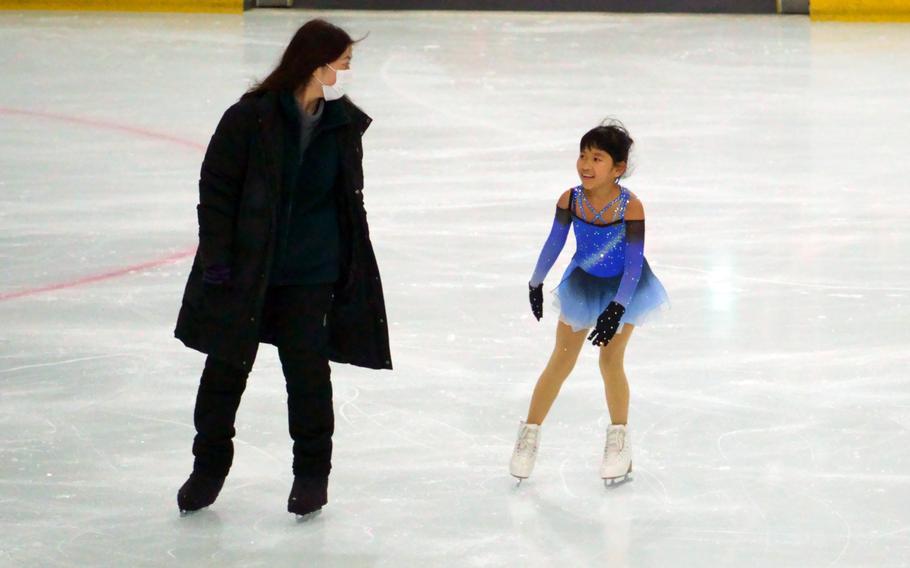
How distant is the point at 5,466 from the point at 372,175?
14.9ft

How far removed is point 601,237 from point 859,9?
13.5 meters

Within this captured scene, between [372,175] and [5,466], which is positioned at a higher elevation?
[5,466]

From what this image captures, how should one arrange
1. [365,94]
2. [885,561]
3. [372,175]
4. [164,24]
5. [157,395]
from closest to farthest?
1. [885,561]
2. [157,395]
3. [372,175]
4. [365,94]
5. [164,24]

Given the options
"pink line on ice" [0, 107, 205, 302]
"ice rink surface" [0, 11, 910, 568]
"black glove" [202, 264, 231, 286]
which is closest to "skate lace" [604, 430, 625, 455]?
"ice rink surface" [0, 11, 910, 568]

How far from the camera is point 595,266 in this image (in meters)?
4.39

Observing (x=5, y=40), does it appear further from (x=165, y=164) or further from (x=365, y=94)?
(x=165, y=164)

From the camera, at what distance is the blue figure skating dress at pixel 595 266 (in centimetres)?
432

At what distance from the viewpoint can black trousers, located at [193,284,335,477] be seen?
4113mm

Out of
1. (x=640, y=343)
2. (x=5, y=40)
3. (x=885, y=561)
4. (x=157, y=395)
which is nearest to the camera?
(x=885, y=561)

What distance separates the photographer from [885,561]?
402 cm

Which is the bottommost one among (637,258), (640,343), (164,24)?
(164,24)

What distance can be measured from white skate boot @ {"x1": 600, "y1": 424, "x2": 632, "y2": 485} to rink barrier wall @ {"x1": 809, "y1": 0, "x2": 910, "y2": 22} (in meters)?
13.2

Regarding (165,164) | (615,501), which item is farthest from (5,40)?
(615,501)

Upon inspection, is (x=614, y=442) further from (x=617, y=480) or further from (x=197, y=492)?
(x=197, y=492)
